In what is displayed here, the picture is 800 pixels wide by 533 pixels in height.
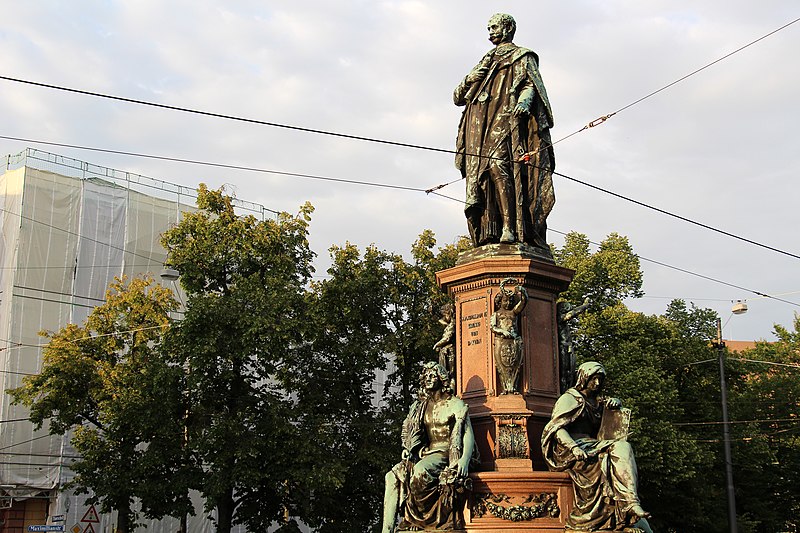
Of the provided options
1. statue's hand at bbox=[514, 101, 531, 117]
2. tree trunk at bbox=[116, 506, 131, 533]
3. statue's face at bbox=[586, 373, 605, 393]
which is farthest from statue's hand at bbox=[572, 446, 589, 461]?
tree trunk at bbox=[116, 506, 131, 533]

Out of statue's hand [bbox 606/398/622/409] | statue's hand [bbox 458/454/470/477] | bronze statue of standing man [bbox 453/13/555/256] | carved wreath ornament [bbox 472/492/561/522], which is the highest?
bronze statue of standing man [bbox 453/13/555/256]

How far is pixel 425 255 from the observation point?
28.0m

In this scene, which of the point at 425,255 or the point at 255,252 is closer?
the point at 255,252

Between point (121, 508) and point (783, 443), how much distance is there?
77.1 feet

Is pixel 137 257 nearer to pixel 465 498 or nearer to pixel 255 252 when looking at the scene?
pixel 255 252

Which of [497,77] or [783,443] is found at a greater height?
[497,77]

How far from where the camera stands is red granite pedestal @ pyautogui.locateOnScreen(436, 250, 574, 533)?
31.4 feet

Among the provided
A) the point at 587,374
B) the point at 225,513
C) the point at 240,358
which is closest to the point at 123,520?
the point at 225,513

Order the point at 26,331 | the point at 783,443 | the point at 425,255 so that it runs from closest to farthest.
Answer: the point at 425,255 < the point at 26,331 < the point at 783,443

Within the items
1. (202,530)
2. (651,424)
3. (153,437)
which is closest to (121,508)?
(153,437)

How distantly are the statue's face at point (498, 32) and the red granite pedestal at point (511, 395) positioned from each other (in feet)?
10.4

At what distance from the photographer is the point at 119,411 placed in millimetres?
23156

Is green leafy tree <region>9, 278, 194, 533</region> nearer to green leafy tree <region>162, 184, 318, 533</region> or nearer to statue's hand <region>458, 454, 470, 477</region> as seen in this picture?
green leafy tree <region>162, 184, 318, 533</region>

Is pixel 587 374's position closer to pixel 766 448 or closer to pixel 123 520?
pixel 123 520
